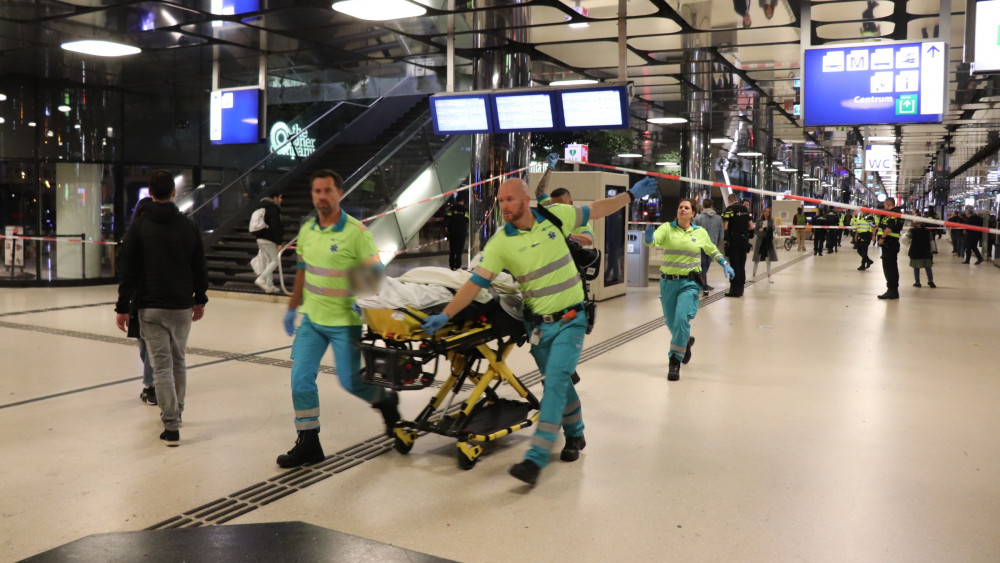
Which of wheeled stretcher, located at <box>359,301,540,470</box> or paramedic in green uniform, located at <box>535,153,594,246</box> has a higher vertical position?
paramedic in green uniform, located at <box>535,153,594,246</box>

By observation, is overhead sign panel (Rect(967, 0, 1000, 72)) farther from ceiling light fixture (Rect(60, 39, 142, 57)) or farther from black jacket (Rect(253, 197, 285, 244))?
ceiling light fixture (Rect(60, 39, 142, 57))

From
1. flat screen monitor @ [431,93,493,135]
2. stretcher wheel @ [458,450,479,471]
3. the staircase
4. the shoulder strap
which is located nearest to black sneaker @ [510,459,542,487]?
stretcher wheel @ [458,450,479,471]

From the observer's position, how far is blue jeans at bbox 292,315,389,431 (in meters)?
4.66

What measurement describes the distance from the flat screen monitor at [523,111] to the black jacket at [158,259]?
6.33 metres

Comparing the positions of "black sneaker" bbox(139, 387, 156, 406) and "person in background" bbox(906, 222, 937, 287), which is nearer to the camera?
"black sneaker" bbox(139, 387, 156, 406)

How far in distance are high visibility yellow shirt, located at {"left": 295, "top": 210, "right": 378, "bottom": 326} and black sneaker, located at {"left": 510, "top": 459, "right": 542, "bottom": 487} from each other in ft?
3.98

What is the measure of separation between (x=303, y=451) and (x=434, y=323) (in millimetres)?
1111

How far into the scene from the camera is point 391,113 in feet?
67.5

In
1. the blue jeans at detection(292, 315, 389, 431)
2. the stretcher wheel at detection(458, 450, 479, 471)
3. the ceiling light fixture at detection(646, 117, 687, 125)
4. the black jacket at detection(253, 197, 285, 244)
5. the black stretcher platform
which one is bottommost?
the black stretcher platform

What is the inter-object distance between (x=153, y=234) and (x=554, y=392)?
2.64 metres

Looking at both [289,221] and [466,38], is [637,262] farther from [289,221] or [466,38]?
[289,221]

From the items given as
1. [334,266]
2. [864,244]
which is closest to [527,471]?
[334,266]

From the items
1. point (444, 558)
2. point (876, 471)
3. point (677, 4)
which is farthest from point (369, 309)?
point (677, 4)

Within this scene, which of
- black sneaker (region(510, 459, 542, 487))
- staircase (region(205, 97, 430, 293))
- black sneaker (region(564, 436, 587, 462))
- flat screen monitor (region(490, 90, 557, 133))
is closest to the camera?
black sneaker (region(510, 459, 542, 487))
